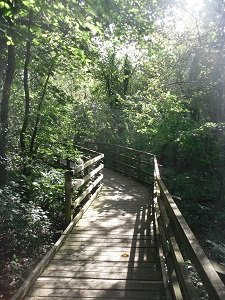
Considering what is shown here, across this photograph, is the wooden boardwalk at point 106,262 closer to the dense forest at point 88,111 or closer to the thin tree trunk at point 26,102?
the dense forest at point 88,111

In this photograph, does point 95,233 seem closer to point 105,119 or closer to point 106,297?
point 106,297

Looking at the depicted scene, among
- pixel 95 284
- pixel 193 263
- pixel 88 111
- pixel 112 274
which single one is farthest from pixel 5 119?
pixel 88 111

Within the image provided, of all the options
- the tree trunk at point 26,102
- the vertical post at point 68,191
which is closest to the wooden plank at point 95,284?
the vertical post at point 68,191

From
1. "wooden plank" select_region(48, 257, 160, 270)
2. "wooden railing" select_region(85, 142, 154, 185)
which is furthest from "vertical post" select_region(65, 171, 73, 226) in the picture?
"wooden railing" select_region(85, 142, 154, 185)

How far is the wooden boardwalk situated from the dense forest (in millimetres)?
1057

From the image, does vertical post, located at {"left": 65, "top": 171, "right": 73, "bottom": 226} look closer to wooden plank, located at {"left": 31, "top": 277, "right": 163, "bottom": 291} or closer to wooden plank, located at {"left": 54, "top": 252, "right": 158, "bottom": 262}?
wooden plank, located at {"left": 54, "top": 252, "right": 158, "bottom": 262}

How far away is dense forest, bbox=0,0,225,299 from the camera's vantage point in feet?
21.8

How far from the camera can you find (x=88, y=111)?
20.5 meters

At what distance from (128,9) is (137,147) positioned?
1136 cm

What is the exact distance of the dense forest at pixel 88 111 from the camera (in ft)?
21.8

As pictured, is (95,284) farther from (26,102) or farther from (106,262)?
(26,102)

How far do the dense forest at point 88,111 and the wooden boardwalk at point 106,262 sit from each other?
3.47ft

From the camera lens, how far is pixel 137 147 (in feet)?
61.1

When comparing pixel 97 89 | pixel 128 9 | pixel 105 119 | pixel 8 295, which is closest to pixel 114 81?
pixel 97 89
